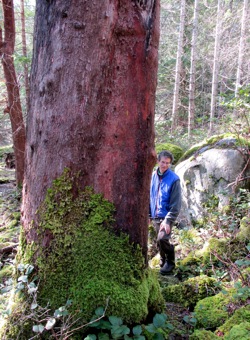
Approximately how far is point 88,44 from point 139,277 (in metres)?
1.91

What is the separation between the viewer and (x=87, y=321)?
210 cm

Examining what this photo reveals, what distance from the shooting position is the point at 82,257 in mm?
2221

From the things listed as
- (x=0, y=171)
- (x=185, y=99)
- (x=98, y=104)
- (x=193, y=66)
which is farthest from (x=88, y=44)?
(x=185, y=99)

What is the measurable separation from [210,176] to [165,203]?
2437mm

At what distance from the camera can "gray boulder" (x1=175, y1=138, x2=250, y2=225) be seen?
6512 mm

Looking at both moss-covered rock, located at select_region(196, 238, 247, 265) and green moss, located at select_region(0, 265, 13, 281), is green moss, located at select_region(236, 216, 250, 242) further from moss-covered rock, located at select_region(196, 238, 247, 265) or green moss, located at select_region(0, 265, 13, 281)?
green moss, located at select_region(0, 265, 13, 281)

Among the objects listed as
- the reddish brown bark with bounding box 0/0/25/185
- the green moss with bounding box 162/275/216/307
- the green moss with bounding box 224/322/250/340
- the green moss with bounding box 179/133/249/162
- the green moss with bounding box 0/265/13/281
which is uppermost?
the reddish brown bark with bounding box 0/0/25/185

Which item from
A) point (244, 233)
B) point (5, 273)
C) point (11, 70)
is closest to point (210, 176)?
point (244, 233)

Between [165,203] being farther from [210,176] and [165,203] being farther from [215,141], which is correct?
[215,141]

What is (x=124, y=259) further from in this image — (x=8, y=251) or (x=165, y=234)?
(x=8, y=251)

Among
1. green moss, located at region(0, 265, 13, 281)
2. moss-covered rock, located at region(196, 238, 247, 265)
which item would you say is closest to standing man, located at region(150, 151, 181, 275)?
moss-covered rock, located at region(196, 238, 247, 265)

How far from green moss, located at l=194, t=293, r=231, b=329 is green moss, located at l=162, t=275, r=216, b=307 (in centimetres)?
43

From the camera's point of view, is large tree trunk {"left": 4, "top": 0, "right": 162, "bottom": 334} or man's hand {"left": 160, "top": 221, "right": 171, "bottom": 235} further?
man's hand {"left": 160, "top": 221, "right": 171, "bottom": 235}

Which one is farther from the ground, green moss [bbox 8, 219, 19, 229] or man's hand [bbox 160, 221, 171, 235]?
man's hand [bbox 160, 221, 171, 235]
